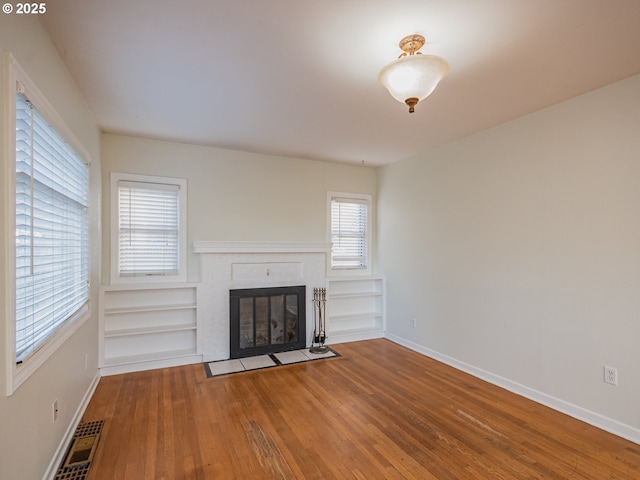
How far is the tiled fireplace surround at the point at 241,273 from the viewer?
4129 millimetres

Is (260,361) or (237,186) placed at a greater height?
(237,186)

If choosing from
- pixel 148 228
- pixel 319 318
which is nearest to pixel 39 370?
pixel 148 228

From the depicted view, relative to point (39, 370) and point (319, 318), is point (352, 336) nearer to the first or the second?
point (319, 318)

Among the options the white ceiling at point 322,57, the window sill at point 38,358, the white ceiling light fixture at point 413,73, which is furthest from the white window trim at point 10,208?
the white ceiling light fixture at point 413,73

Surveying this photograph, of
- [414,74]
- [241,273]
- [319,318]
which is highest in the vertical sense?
[414,74]

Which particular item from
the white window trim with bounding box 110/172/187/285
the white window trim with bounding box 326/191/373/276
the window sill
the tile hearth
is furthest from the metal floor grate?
the white window trim with bounding box 326/191/373/276

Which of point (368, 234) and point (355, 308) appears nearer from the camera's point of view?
point (355, 308)

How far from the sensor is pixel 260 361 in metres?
4.12

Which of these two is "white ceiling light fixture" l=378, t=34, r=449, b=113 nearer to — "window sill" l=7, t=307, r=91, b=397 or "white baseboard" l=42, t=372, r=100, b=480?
"window sill" l=7, t=307, r=91, b=397

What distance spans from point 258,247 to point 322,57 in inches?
103

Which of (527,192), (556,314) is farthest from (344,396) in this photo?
(527,192)

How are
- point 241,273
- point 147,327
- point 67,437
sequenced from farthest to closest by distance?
point 241,273
point 147,327
point 67,437

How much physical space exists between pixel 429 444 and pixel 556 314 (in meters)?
1.66

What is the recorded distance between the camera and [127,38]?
2062 mm
